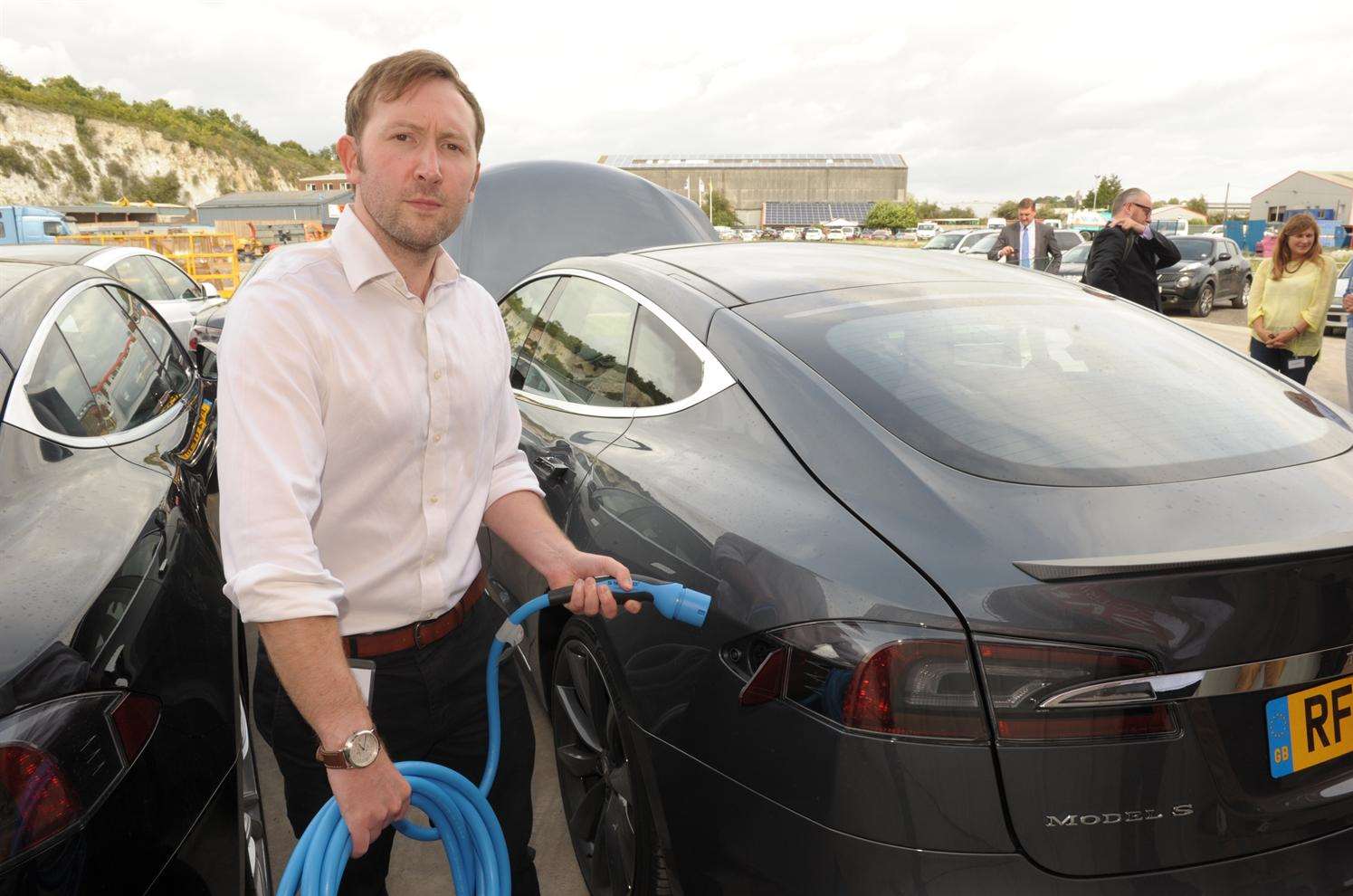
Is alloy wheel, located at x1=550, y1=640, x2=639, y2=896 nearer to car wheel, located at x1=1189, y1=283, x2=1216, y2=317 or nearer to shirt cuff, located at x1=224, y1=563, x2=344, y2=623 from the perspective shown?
shirt cuff, located at x1=224, y1=563, x2=344, y2=623

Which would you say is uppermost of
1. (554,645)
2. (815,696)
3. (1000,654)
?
(1000,654)

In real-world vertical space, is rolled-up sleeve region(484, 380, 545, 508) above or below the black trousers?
above

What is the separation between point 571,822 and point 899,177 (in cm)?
13057

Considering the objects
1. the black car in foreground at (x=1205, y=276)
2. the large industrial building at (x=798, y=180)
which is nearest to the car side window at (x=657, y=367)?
the black car in foreground at (x=1205, y=276)

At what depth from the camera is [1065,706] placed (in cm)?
136

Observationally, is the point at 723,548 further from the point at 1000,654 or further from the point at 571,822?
the point at 571,822

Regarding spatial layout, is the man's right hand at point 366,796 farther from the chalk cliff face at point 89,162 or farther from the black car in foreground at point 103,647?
the chalk cliff face at point 89,162

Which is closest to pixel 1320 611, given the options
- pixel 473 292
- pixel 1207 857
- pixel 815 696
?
pixel 1207 857

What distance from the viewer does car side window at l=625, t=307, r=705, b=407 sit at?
2272 mm

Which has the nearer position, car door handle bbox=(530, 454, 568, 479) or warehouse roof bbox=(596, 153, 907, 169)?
car door handle bbox=(530, 454, 568, 479)

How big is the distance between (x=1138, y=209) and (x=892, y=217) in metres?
108

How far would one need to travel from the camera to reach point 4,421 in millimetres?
1971

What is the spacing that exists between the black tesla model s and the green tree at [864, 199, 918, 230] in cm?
10786

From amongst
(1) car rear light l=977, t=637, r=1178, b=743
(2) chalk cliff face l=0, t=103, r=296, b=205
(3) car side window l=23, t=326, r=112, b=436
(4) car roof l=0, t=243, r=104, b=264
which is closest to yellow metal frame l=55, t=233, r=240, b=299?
(4) car roof l=0, t=243, r=104, b=264
